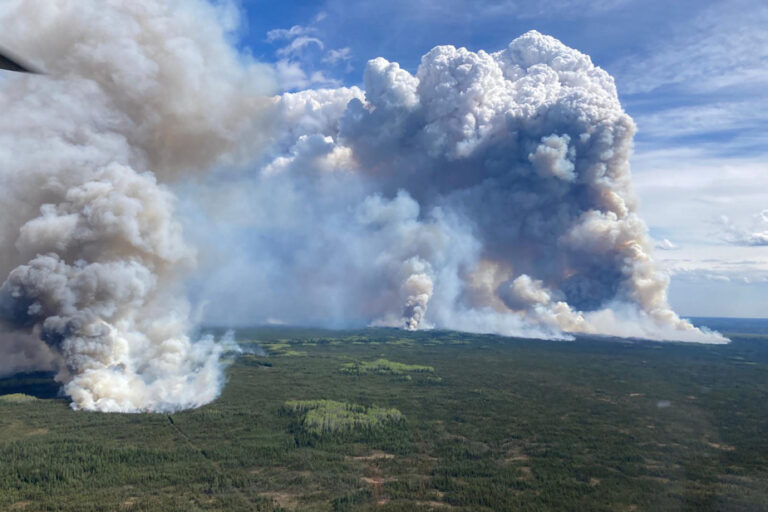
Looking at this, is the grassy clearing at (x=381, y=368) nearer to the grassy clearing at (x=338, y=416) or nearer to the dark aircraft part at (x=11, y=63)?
the grassy clearing at (x=338, y=416)

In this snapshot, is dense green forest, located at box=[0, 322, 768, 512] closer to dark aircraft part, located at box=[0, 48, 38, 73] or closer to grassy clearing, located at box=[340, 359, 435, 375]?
grassy clearing, located at box=[340, 359, 435, 375]

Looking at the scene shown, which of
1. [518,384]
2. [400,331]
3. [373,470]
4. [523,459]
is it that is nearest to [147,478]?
[373,470]

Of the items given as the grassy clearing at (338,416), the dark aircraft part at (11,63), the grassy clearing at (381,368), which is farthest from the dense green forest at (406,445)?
the dark aircraft part at (11,63)

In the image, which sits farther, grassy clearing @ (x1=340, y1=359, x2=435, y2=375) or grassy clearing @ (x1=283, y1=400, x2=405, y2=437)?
grassy clearing @ (x1=340, y1=359, x2=435, y2=375)

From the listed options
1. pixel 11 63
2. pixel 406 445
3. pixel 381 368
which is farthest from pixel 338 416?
pixel 11 63

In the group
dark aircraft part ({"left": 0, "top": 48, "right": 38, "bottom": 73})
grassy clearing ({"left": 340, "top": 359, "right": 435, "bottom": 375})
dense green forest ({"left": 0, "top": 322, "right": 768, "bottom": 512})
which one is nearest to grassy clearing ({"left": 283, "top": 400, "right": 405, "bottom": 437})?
dense green forest ({"left": 0, "top": 322, "right": 768, "bottom": 512})
